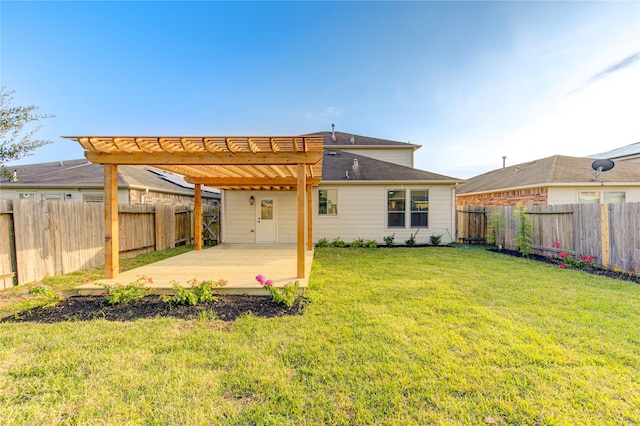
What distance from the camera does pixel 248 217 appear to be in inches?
413

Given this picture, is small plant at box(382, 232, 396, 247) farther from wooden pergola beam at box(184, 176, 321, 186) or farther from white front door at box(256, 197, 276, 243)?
white front door at box(256, 197, 276, 243)

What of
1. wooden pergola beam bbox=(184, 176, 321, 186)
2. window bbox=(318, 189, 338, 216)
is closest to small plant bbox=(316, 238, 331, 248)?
window bbox=(318, 189, 338, 216)

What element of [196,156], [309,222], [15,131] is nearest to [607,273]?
[309,222]

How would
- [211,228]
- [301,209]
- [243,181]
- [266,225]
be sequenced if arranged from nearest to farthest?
[301,209] < [243,181] < [266,225] < [211,228]

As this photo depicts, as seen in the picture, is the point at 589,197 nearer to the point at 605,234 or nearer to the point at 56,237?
the point at 605,234

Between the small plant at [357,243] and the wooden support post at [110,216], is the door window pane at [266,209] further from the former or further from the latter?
the wooden support post at [110,216]

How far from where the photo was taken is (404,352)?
269 cm

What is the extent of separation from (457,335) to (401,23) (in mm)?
10310

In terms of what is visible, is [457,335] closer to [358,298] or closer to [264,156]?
[358,298]

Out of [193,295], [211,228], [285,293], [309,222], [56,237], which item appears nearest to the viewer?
[193,295]

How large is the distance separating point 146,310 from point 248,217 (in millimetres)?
6689

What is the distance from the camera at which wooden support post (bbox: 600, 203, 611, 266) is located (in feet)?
20.0

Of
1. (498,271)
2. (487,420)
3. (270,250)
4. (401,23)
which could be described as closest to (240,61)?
(401,23)

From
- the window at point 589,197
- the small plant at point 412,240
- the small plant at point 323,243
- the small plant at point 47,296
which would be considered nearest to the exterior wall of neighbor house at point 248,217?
the small plant at point 323,243
